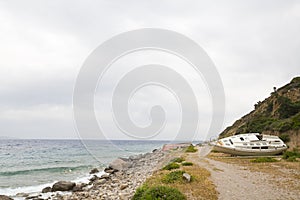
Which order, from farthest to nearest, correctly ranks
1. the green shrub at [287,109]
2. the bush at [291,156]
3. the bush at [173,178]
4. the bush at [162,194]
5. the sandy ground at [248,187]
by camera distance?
the green shrub at [287,109] < the bush at [291,156] < the bush at [173,178] < the sandy ground at [248,187] < the bush at [162,194]

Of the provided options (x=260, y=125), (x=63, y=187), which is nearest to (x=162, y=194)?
(x=63, y=187)

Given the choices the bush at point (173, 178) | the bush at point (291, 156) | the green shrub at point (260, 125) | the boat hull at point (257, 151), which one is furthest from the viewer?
the green shrub at point (260, 125)

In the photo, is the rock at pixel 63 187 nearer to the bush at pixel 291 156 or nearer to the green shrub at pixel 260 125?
A: the bush at pixel 291 156

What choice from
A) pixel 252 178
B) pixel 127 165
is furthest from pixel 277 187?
pixel 127 165

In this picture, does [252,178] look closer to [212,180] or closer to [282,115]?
[212,180]

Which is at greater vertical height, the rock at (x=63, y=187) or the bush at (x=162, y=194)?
the bush at (x=162, y=194)

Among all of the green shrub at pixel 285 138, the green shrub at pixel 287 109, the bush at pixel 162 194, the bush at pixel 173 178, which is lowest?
the bush at pixel 162 194

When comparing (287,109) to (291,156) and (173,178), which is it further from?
(173,178)

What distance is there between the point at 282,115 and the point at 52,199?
32.3 metres

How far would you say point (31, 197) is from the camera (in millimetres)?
17891

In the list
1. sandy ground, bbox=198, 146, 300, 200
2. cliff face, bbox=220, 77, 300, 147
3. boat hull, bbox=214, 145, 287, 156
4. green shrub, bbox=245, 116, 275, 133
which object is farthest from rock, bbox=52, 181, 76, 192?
green shrub, bbox=245, 116, 275, 133

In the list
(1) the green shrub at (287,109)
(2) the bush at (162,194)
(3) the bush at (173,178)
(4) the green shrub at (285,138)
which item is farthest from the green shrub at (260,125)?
(2) the bush at (162,194)

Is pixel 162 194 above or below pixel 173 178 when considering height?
below

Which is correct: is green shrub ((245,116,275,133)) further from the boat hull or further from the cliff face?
the boat hull
